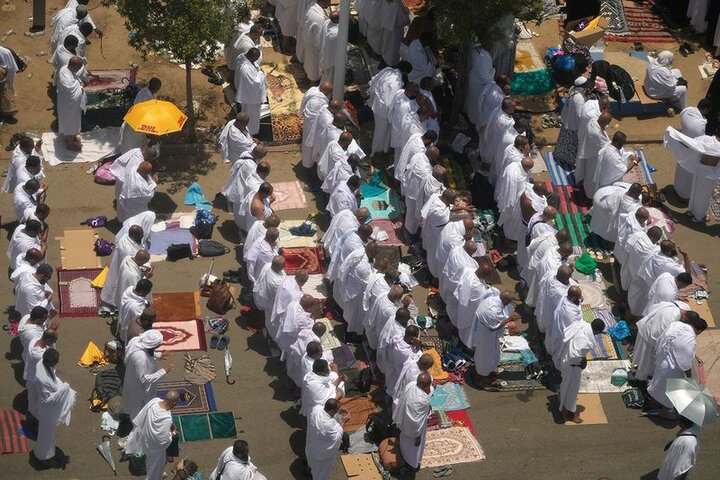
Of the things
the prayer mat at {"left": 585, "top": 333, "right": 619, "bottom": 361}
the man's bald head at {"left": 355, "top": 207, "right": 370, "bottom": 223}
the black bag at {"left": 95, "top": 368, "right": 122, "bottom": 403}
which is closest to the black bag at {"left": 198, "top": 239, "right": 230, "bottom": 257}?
the man's bald head at {"left": 355, "top": 207, "right": 370, "bottom": 223}

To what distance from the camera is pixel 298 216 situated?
2475 centimetres

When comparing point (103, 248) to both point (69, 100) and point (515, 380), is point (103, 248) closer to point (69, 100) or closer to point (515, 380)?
point (69, 100)

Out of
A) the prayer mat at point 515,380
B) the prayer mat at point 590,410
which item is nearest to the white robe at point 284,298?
the prayer mat at point 515,380

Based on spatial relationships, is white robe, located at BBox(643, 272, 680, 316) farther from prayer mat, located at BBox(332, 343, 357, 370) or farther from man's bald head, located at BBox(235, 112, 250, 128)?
man's bald head, located at BBox(235, 112, 250, 128)

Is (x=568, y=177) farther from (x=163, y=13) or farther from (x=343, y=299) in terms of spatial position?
(x=163, y=13)

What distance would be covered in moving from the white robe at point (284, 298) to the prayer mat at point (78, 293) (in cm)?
305

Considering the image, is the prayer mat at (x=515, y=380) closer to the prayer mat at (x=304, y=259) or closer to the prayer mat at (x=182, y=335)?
the prayer mat at (x=304, y=259)

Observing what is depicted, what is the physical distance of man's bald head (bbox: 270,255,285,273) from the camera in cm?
2139

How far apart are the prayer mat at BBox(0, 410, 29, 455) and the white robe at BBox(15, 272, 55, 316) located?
4.95 feet

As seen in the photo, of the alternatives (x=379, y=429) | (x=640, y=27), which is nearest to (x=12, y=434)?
(x=379, y=429)

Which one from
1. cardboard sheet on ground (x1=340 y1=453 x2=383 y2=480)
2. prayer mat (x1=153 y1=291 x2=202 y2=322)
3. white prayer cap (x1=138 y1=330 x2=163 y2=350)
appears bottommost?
cardboard sheet on ground (x1=340 y1=453 x2=383 y2=480)

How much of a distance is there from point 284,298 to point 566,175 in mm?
7366

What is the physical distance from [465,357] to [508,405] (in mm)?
1048

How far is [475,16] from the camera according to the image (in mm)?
24766
